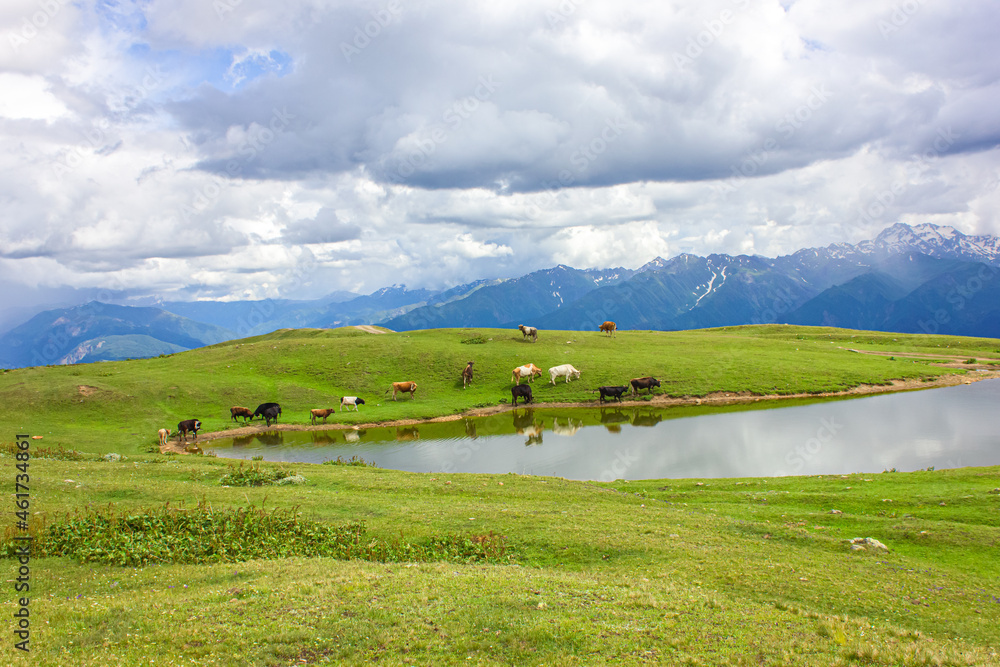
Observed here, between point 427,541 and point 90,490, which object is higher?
point 90,490

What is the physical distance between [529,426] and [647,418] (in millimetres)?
11138

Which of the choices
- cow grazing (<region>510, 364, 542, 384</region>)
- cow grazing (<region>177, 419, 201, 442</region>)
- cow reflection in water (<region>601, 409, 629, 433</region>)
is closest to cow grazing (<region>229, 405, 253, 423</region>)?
cow grazing (<region>177, 419, 201, 442</region>)

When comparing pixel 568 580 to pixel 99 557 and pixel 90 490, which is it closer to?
pixel 99 557

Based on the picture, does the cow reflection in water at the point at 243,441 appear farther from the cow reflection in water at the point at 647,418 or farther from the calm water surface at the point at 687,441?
the cow reflection in water at the point at 647,418

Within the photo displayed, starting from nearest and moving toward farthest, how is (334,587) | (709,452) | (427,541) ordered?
(334,587) < (427,541) < (709,452)

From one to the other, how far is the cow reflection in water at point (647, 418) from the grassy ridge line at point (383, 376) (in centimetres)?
621

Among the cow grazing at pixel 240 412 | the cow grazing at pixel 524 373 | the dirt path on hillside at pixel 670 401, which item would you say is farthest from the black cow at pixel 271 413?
the cow grazing at pixel 524 373

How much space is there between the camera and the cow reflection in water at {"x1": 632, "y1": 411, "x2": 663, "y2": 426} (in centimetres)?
4504

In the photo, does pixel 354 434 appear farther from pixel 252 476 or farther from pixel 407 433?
pixel 252 476

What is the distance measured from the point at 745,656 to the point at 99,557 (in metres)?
14.6

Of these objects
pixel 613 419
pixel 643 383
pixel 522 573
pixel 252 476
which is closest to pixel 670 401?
pixel 643 383

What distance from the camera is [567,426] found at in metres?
45.3

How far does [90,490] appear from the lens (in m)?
18.7

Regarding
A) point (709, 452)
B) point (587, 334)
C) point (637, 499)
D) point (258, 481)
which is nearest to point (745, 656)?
point (637, 499)
